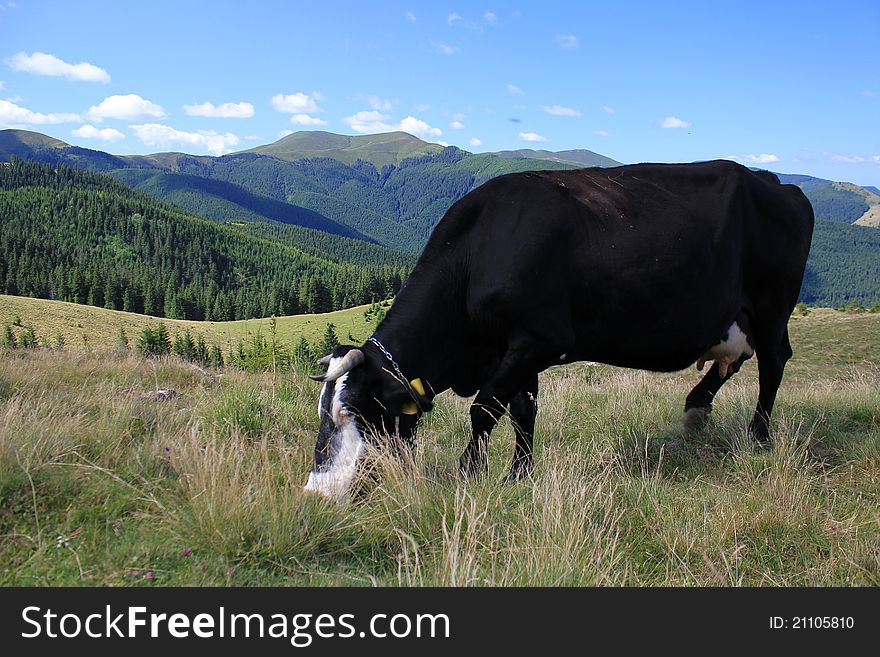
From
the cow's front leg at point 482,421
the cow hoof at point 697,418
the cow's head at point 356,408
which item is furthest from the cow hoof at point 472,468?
the cow hoof at point 697,418

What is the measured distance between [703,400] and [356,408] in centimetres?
467

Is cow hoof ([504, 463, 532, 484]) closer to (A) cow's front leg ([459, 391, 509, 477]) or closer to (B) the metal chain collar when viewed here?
(A) cow's front leg ([459, 391, 509, 477])

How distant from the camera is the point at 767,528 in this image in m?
4.63

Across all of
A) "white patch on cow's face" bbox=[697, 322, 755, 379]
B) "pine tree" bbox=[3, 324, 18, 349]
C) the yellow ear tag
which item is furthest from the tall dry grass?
"pine tree" bbox=[3, 324, 18, 349]

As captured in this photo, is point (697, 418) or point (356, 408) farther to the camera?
point (697, 418)

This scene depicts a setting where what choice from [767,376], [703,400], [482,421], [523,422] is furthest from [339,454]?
[767,376]

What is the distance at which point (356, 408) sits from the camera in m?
5.19

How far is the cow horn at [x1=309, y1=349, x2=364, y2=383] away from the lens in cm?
509

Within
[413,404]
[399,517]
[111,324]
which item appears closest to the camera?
[399,517]

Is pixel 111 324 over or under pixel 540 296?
under

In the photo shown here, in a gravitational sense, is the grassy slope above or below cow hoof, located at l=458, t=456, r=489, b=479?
below

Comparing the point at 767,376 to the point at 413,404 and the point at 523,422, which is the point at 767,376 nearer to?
the point at 523,422

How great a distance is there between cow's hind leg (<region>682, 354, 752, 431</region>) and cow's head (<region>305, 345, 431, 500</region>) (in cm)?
382

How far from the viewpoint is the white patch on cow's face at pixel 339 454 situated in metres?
4.63
